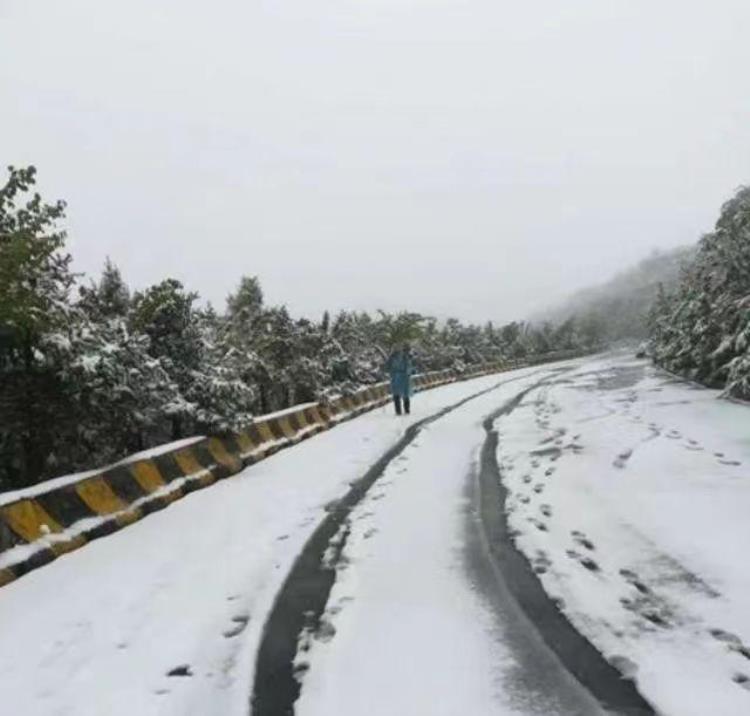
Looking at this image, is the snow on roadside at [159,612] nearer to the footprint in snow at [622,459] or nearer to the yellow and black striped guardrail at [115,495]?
the yellow and black striped guardrail at [115,495]

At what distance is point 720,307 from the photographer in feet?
66.2

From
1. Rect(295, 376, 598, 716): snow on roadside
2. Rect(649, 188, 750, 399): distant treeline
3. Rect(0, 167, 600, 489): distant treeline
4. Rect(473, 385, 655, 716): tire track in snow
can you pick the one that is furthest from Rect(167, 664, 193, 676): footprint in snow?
Rect(649, 188, 750, 399): distant treeline

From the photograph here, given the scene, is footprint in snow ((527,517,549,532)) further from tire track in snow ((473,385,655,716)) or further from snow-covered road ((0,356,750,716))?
tire track in snow ((473,385,655,716))

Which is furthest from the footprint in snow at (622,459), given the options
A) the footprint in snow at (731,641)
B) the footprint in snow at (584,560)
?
the footprint in snow at (731,641)

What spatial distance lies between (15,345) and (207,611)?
4111 mm

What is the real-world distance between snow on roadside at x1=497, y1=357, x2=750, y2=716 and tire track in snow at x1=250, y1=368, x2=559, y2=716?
1.35 meters

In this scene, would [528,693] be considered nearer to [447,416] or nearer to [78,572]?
[78,572]

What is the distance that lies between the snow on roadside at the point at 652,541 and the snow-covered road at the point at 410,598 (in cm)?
2

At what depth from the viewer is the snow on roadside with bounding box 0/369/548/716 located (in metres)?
3.97

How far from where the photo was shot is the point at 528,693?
3664 mm

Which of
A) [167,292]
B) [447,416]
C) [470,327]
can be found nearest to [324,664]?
[167,292]

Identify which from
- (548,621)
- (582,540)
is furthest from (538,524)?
(548,621)

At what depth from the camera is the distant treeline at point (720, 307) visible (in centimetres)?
1811

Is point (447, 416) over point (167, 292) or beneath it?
beneath
